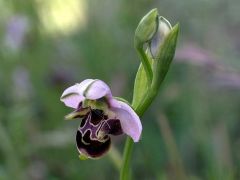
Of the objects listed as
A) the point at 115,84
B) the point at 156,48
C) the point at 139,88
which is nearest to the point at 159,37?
the point at 156,48

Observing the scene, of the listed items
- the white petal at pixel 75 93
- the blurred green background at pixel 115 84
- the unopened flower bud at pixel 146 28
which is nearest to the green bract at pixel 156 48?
the unopened flower bud at pixel 146 28

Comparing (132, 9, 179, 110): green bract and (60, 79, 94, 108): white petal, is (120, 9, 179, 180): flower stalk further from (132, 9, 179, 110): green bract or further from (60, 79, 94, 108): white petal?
(60, 79, 94, 108): white petal

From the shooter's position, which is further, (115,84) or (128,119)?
(115,84)

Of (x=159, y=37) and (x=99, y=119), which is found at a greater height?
(x=159, y=37)

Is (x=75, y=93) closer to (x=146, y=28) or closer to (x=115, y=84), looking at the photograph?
(x=146, y=28)

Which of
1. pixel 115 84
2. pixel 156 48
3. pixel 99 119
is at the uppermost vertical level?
pixel 156 48

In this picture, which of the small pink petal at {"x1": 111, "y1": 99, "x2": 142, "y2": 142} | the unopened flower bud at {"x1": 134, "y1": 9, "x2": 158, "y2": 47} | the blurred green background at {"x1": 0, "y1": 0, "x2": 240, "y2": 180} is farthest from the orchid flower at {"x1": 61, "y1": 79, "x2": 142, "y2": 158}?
the blurred green background at {"x1": 0, "y1": 0, "x2": 240, "y2": 180}

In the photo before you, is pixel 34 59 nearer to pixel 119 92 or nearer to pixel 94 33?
pixel 94 33
